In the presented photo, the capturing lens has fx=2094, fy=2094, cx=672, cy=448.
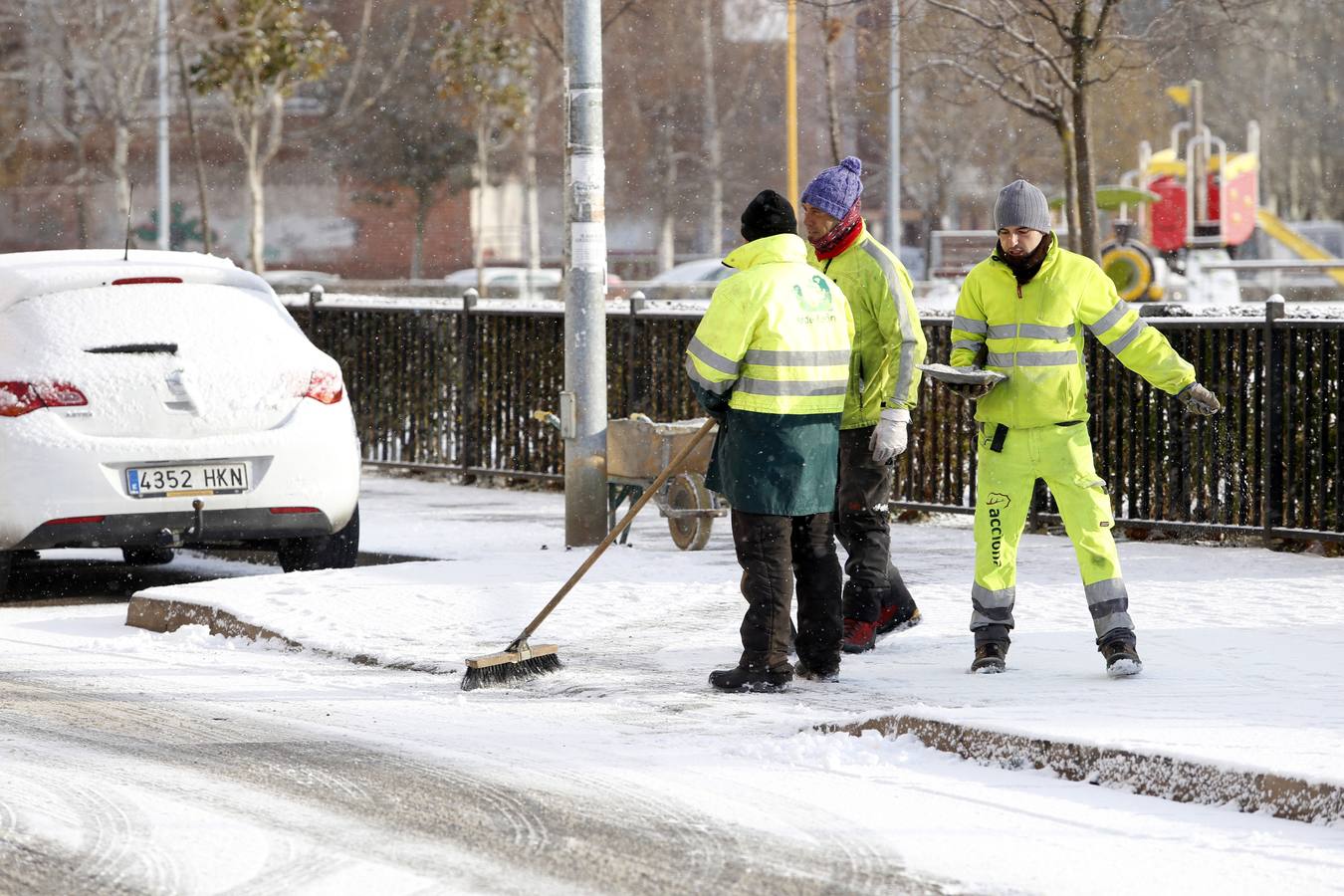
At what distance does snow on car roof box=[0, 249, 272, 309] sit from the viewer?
30.4 ft

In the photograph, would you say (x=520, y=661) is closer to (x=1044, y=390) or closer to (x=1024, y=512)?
(x=1024, y=512)

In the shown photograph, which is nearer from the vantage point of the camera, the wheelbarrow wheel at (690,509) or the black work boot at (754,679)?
the black work boot at (754,679)

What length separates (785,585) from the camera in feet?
23.5

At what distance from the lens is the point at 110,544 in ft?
30.1

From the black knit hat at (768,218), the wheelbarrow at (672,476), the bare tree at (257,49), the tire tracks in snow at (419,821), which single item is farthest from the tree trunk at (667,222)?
the tire tracks in snow at (419,821)

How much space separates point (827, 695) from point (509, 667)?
115 cm

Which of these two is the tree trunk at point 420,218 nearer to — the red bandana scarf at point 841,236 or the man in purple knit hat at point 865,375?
the man in purple knit hat at point 865,375

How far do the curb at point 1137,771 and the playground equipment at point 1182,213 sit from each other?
20757 millimetres

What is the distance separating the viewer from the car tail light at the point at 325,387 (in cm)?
968

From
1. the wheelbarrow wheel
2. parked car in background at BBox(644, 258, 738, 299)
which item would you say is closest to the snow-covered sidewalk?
the wheelbarrow wheel

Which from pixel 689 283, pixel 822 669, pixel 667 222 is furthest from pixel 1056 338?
pixel 667 222

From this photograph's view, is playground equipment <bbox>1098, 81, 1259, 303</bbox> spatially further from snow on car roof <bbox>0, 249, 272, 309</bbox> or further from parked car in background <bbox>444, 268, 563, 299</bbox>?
snow on car roof <bbox>0, 249, 272, 309</bbox>

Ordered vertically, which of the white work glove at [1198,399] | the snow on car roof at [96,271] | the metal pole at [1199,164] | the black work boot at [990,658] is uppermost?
the metal pole at [1199,164]

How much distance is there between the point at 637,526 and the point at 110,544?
3.58 m
